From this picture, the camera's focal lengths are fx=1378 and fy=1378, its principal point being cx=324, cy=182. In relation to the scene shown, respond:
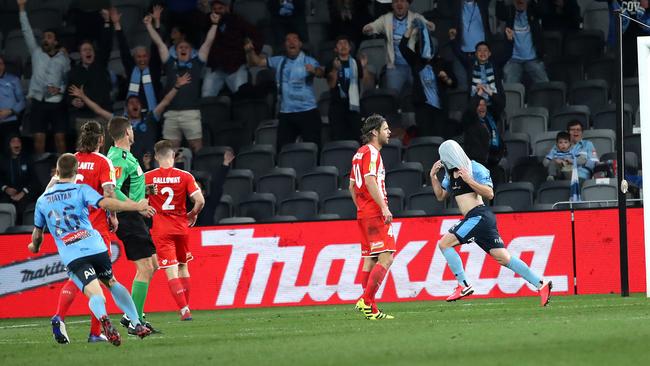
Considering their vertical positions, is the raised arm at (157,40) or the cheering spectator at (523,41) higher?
the raised arm at (157,40)

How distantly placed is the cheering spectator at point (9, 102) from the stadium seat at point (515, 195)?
362 inches

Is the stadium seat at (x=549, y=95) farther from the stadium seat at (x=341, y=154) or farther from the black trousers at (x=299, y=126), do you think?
the black trousers at (x=299, y=126)

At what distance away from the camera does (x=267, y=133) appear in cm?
2575

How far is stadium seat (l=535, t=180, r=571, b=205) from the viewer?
22594 mm

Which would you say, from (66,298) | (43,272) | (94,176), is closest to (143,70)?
(43,272)

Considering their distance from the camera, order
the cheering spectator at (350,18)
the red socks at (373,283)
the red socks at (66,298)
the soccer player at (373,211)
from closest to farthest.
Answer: the red socks at (66,298)
the red socks at (373,283)
the soccer player at (373,211)
the cheering spectator at (350,18)

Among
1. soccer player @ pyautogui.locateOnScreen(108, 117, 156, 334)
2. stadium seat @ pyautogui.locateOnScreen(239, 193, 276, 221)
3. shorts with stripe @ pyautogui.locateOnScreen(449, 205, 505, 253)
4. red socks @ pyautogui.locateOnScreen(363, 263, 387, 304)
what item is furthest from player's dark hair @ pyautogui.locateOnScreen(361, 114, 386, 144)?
stadium seat @ pyautogui.locateOnScreen(239, 193, 276, 221)

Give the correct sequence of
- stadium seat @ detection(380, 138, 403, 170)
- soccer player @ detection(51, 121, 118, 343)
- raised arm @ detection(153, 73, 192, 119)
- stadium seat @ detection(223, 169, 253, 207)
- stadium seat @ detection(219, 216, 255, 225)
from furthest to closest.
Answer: raised arm @ detection(153, 73, 192, 119)
stadium seat @ detection(223, 169, 253, 207)
stadium seat @ detection(380, 138, 403, 170)
stadium seat @ detection(219, 216, 255, 225)
soccer player @ detection(51, 121, 118, 343)

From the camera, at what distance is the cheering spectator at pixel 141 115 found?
2422 centimetres

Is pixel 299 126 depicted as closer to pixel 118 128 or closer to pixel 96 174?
pixel 118 128

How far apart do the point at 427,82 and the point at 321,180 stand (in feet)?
8.39

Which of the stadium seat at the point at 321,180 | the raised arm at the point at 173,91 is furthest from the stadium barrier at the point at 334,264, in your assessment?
the raised arm at the point at 173,91

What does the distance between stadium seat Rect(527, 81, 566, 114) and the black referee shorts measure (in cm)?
1110

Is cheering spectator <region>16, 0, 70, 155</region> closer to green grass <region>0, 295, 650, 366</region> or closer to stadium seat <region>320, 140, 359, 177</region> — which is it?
stadium seat <region>320, 140, 359, 177</region>
